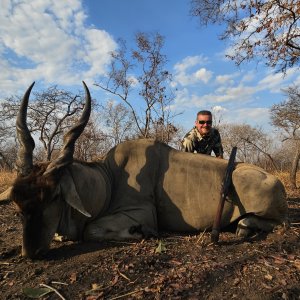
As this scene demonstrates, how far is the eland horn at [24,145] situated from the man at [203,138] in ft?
9.51

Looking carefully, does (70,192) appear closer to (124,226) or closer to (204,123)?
(124,226)

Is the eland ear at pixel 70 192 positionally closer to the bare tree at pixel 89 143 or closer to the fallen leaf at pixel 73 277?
the fallen leaf at pixel 73 277

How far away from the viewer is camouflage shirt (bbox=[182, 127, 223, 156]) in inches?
253

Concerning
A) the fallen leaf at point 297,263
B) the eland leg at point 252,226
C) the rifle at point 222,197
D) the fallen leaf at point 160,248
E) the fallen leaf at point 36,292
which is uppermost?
the rifle at point 222,197

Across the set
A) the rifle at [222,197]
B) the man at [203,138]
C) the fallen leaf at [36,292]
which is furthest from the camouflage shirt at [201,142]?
the fallen leaf at [36,292]

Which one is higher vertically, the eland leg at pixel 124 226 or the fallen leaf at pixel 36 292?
the eland leg at pixel 124 226

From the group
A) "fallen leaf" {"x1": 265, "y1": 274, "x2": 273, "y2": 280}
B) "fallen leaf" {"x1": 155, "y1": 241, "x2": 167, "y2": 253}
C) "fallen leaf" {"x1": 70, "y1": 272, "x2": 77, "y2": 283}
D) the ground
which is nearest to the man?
the ground

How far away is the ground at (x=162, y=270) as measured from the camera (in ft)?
9.47

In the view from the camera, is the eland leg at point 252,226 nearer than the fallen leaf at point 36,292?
No

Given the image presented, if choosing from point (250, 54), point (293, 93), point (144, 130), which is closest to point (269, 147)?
point (293, 93)

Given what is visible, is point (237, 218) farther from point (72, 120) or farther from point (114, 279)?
point (72, 120)

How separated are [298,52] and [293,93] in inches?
455

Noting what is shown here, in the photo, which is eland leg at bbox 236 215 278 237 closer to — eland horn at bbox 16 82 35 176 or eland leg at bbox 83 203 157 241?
eland leg at bbox 83 203 157 241

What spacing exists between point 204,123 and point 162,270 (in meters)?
3.36
